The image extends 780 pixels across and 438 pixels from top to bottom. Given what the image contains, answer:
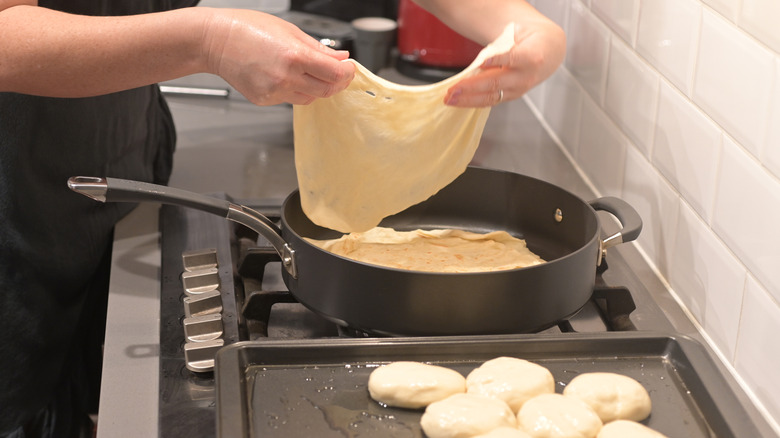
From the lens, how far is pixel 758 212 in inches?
35.0

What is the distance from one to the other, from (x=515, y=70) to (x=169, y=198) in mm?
434

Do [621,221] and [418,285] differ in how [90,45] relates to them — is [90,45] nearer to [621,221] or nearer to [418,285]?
[418,285]

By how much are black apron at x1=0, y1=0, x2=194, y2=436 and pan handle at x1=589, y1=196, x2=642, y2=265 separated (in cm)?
68

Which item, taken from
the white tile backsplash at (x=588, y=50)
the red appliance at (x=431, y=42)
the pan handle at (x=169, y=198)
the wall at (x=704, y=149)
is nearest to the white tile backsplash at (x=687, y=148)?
the wall at (x=704, y=149)

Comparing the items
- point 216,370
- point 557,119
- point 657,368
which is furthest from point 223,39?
Answer: point 557,119

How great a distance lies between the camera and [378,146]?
1023 millimetres

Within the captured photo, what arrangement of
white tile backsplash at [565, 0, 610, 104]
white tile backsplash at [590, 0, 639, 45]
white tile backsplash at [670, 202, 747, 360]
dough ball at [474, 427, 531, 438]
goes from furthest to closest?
white tile backsplash at [565, 0, 610, 104]
white tile backsplash at [590, 0, 639, 45]
white tile backsplash at [670, 202, 747, 360]
dough ball at [474, 427, 531, 438]

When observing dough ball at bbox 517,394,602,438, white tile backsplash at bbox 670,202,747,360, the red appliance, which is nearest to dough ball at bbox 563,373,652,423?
dough ball at bbox 517,394,602,438

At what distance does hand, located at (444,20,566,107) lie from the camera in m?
1.00

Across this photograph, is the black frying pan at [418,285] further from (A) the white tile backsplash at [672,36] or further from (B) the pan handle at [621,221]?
(A) the white tile backsplash at [672,36]

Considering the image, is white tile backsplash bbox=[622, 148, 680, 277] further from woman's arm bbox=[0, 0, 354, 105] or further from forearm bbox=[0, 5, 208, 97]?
forearm bbox=[0, 5, 208, 97]

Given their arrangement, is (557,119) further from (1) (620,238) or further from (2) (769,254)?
(2) (769,254)

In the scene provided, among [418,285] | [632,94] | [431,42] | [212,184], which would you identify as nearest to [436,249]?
[418,285]

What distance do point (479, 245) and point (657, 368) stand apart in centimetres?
33
